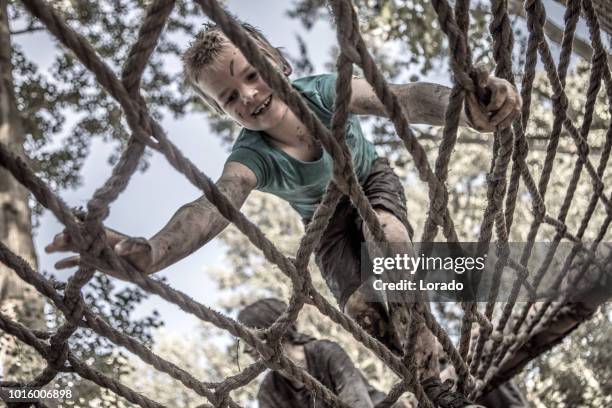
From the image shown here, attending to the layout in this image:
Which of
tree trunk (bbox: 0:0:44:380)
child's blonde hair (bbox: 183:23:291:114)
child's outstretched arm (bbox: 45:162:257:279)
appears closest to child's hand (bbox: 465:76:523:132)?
child's outstretched arm (bbox: 45:162:257:279)

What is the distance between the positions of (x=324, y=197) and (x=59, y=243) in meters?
0.35

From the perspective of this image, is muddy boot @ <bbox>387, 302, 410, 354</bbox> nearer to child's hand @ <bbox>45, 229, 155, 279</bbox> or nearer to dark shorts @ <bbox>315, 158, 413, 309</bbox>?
dark shorts @ <bbox>315, 158, 413, 309</bbox>

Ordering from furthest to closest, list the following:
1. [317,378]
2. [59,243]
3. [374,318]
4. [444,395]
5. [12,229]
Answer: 1. [12,229]
2. [317,378]
3. [374,318]
4. [444,395]
5. [59,243]

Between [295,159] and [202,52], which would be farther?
[295,159]

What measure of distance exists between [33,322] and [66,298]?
4.84ft

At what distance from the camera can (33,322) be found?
237cm

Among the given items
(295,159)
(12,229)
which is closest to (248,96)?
(295,159)

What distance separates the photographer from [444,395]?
1308mm

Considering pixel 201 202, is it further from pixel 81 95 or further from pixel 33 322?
pixel 81 95

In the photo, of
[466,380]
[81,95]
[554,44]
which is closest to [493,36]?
[466,380]

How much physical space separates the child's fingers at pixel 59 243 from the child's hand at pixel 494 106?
562 millimetres

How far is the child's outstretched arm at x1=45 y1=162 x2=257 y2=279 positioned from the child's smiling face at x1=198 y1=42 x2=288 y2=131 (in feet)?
0.60

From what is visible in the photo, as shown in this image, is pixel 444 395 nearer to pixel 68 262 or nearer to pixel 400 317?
pixel 400 317

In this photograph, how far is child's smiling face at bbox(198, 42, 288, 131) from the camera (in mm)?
1367
